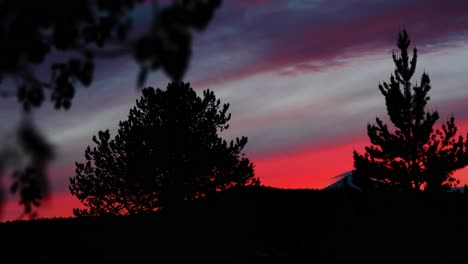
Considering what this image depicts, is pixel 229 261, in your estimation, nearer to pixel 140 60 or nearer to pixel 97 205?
pixel 140 60

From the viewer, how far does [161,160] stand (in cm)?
3111

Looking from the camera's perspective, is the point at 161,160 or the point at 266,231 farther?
the point at 161,160

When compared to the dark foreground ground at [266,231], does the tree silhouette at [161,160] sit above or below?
above

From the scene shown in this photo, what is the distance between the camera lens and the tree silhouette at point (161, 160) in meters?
31.3

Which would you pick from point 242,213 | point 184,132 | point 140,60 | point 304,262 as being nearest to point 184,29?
point 140,60

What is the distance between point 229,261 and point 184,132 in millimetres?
20461

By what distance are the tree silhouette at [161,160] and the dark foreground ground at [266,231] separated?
49.7 feet

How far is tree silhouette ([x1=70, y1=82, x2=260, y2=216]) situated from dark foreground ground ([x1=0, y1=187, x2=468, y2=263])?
15156mm

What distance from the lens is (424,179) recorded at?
34438 mm

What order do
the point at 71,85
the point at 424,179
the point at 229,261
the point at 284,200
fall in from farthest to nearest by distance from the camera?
1. the point at 424,179
2. the point at 284,200
3. the point at 229,261
4. the point at 71,85

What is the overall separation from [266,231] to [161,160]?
17653 millimetres

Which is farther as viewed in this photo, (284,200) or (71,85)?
(284,200)

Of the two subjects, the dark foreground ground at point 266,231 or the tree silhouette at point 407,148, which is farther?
the tree silhouette at point 407,148

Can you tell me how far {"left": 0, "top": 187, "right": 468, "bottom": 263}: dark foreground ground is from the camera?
12.5 metres
